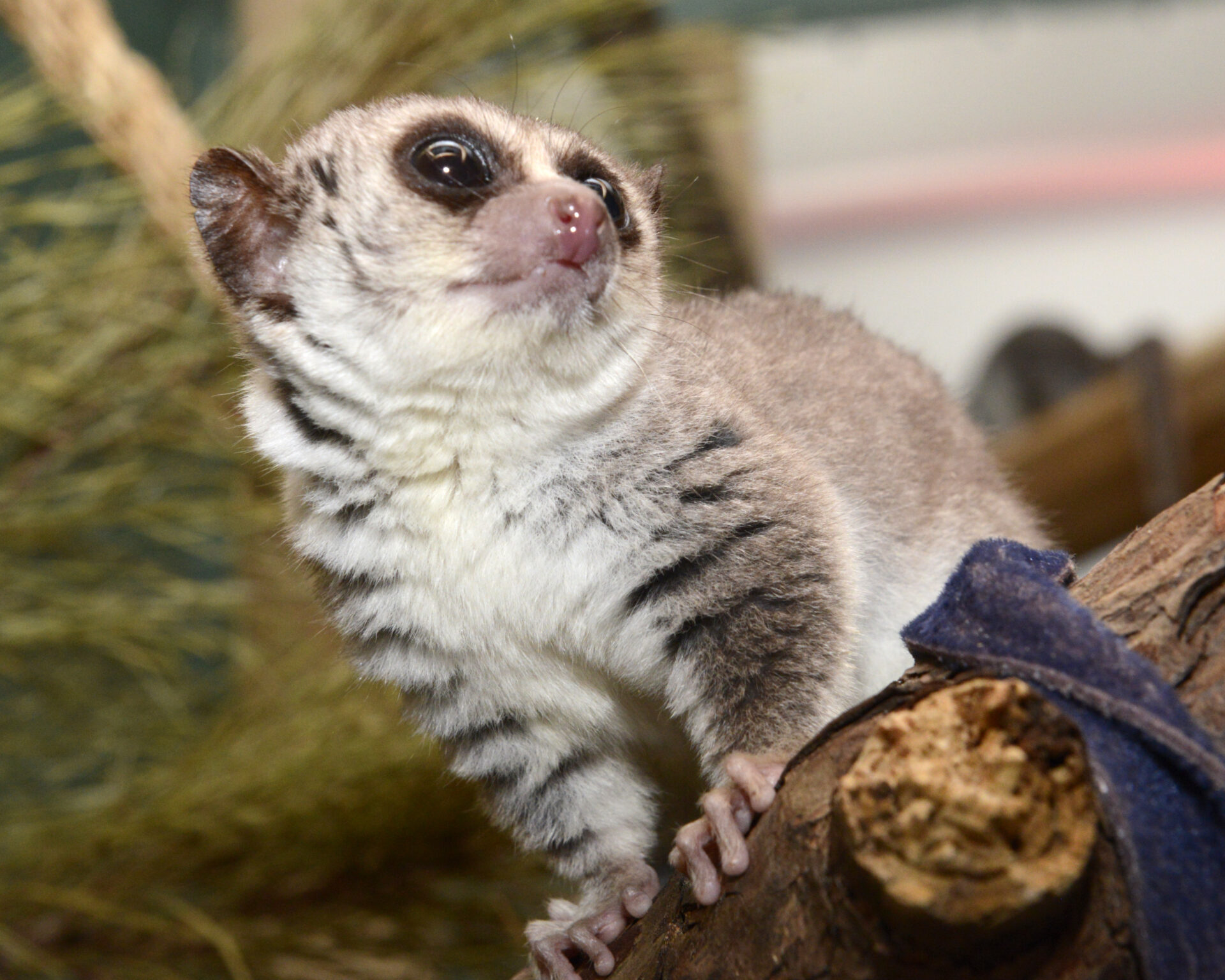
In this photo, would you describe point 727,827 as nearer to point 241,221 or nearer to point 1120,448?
point 241,221

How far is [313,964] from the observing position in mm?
2797

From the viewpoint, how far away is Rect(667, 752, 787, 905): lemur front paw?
54.3 inches

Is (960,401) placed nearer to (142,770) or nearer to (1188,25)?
(142,770)

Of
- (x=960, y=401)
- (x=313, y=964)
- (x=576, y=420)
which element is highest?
(x=960, y=401)

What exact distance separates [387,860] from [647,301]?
1.80m

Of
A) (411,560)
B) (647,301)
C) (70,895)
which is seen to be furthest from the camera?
(70,895)

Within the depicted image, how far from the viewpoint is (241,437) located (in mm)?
2211

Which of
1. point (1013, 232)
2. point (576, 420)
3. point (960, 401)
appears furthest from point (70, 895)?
point (1013, 232)

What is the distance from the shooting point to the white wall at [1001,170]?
521cm

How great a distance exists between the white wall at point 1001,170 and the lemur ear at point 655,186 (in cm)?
268

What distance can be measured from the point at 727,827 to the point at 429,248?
96 centimetres

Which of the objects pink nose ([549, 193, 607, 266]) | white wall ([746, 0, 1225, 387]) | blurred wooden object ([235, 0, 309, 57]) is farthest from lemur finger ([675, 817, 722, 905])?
white wall ([746, 0, 1225, 387])

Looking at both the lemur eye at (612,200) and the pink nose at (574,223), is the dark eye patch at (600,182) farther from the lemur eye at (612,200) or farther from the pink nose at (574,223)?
the pink nose at (574,223)

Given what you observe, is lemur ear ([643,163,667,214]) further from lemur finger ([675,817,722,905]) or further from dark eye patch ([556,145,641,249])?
lemur finger ([675,817,722,905])
